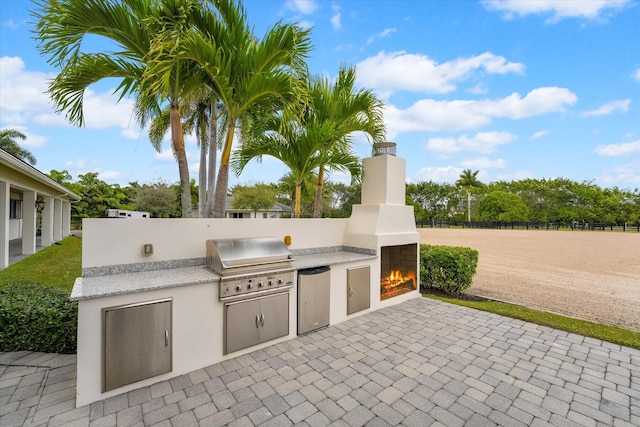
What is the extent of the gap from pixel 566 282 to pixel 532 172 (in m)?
49.7

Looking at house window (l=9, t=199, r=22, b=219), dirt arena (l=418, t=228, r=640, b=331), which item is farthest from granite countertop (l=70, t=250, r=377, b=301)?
house window (l=9, t=199, r=22, b=219)

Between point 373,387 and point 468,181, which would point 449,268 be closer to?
point 373,387

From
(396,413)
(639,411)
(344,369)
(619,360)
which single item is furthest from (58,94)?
(619,360)

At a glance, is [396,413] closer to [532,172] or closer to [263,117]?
[263,117]

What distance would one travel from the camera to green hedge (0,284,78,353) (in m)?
3.01

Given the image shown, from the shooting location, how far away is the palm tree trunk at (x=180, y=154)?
3.89m

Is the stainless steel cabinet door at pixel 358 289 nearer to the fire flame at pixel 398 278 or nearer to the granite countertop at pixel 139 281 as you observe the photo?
the granite countertop at pixel 139 281

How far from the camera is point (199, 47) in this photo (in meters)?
3.21

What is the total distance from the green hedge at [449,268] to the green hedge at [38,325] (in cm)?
596

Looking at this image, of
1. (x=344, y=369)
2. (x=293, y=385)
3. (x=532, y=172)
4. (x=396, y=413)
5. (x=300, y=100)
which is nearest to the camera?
(x=396, y=413)

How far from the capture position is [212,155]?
4703 millimetres

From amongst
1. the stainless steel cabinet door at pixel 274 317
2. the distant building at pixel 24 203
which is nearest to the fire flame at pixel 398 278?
the stainless steel cabinet door at pixel 274 317

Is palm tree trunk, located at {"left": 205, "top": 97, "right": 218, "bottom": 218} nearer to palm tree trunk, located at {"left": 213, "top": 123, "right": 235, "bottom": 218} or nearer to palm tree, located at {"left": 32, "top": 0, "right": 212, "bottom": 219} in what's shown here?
palm tree trunk, located at {"left": 213, "top": 123, "right": 235, "bottom": 218}

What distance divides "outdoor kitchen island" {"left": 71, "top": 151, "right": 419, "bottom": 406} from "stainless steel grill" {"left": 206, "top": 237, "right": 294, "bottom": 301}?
15 mm
